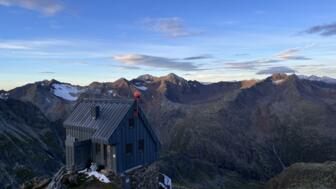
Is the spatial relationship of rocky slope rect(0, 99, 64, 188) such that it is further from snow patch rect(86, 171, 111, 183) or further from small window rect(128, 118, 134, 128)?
small window rect(128, 118, 134, 128)

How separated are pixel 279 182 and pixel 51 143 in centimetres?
8178

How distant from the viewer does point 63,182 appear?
35531 millimetres

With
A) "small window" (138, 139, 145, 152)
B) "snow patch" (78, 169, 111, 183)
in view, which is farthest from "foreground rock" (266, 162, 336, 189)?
"snow patch" (78, 169, 111, 183)

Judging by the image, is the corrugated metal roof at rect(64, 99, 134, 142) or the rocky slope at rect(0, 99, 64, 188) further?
the rocky slope at rect(0, 99, 64, 188)

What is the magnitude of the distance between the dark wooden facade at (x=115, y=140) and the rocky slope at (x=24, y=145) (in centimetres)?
6224

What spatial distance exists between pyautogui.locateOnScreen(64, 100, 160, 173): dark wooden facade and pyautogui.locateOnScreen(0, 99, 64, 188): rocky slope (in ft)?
204

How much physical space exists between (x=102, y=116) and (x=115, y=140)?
3825 millimetres

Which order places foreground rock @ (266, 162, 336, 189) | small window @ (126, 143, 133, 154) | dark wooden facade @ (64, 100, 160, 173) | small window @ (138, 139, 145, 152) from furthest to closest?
foreground rock @ (266, 162, 336, 189) → small window @ (138, 139, 145, 152) → small window @ (126, 143, 133, 154) → dark wooden facade @ (64, 100, 160, 173)

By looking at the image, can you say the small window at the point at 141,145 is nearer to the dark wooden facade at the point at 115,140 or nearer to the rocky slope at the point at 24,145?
the dark wooden facade at the point at 115,140

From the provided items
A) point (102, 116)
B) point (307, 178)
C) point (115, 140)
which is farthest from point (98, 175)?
point (307, 178)

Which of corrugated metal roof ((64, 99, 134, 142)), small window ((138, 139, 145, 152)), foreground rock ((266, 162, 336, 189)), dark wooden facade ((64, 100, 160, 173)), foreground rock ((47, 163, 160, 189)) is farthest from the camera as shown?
foreground rock ((266, 162, 336, 189))

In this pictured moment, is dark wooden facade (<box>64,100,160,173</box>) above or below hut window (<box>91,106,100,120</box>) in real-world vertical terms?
below

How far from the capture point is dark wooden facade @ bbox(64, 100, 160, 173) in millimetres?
35844

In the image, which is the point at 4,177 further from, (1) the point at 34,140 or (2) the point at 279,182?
(2) the point at 279,182
